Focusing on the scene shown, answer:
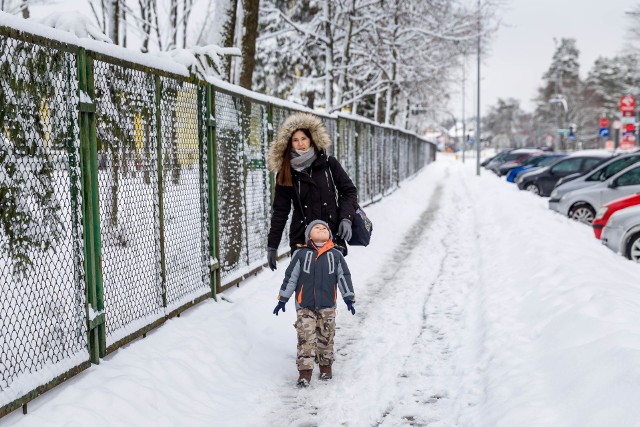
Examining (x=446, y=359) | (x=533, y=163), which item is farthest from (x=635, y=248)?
(x=533, y=163)

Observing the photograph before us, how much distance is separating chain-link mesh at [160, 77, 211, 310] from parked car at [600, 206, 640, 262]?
6688 millimetres

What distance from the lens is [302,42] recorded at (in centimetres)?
1988

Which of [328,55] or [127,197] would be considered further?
[328,55]

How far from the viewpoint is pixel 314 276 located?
187 inches

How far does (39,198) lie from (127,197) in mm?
1021

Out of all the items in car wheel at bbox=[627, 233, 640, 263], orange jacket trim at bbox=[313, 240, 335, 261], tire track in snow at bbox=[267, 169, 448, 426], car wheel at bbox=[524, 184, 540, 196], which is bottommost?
tire track in snow at bbox=[267, 169, 448, 426]

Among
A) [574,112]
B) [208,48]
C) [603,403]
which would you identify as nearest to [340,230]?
[603,403]

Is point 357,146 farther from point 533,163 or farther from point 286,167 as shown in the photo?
point 533,163

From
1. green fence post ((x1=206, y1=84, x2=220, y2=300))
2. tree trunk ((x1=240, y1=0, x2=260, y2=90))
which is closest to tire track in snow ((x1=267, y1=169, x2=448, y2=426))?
green fence post ((x1=206, y1=84, x2=220, y2=300))

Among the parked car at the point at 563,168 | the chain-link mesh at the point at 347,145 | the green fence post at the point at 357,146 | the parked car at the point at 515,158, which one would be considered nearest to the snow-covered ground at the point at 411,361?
the chain-link mesh at the point at 347,145

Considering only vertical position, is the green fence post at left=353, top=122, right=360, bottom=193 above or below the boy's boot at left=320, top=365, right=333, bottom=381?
above

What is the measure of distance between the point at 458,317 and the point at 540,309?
3.16 feet

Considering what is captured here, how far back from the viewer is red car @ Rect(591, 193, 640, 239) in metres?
10.2

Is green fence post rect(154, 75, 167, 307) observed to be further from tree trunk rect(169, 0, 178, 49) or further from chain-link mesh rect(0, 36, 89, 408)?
tree trunk rect(169, 0, 178, 49)
